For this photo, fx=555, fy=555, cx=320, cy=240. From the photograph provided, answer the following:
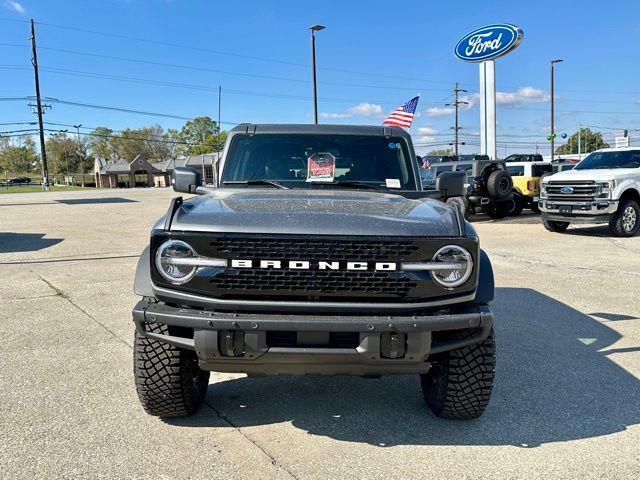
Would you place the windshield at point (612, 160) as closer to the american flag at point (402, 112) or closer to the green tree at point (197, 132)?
the american flag at point (402, 112)

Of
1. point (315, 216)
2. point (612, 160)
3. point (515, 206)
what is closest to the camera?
point (315, 216)

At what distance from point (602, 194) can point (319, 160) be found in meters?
10.2

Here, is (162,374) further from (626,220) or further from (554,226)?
(554,226)

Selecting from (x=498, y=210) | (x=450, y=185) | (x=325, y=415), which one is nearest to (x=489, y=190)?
(x=498, y=210)

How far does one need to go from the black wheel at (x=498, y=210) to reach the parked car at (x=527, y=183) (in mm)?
613

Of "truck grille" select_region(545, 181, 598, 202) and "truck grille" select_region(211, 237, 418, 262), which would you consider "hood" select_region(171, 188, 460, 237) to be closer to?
"truck grille" select_region(211, 237, 418, 262)

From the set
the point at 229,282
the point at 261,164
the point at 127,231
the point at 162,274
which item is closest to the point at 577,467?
the point at 229,282

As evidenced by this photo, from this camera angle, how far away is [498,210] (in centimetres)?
1733

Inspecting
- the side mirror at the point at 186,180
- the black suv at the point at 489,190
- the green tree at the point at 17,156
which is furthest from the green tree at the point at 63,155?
the side mirror at the point at 186,180

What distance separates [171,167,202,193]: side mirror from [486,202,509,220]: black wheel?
1402 centimetres

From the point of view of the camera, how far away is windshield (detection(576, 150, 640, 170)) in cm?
1302

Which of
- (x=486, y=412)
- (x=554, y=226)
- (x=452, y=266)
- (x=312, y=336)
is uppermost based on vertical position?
(x=452, y=266)

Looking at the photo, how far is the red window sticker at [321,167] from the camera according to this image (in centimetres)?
413

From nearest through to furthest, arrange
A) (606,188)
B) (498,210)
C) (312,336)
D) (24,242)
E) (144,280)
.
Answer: (312,336) → (144,280) → (606,188) → (24,242) → (498,210)
